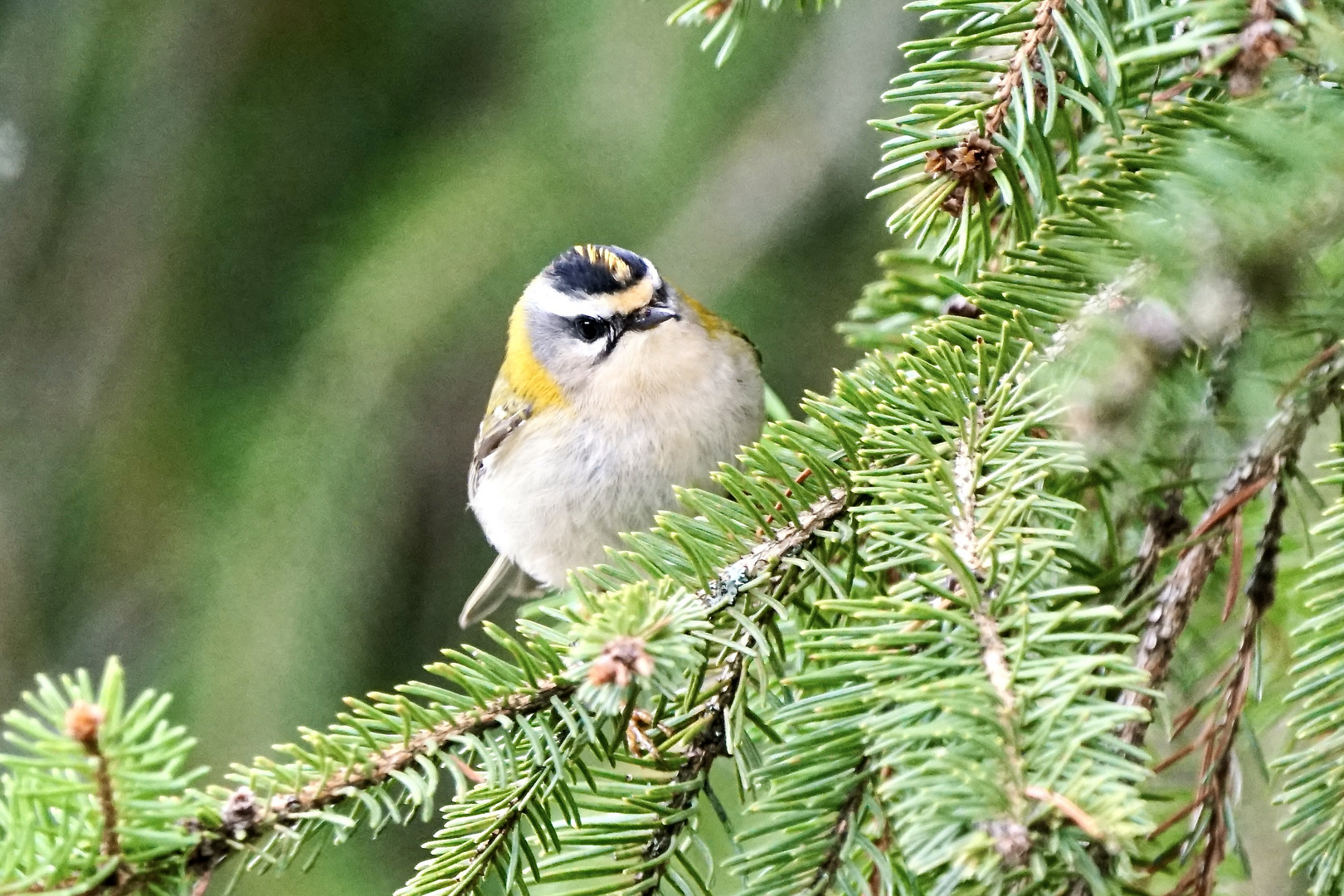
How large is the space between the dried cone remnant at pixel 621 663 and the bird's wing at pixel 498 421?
1685 mm

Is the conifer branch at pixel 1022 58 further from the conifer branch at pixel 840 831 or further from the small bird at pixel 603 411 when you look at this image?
the small bird at pixel 603 411

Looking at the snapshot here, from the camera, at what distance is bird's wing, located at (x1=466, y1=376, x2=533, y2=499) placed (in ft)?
8.32

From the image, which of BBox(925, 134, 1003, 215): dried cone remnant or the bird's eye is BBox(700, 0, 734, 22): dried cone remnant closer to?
BBox(925, 134, 1003, 215): dried cone remnant

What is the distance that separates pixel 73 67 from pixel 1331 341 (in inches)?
91.6

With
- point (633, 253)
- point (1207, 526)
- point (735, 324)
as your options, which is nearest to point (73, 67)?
point (633, 253)

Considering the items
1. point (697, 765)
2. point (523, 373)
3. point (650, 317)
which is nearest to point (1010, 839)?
point (697, 765)

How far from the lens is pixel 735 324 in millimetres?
2699

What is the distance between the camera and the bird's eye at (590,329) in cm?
243

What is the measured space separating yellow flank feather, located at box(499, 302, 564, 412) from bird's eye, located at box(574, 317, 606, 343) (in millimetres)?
115

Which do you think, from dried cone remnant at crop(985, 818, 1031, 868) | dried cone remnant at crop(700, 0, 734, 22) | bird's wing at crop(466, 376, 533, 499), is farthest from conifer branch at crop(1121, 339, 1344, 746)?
bird's wing at crop(466, 376, 533, 499)

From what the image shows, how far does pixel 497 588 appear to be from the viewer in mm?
2867

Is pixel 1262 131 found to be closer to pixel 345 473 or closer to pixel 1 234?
pixel 345 473

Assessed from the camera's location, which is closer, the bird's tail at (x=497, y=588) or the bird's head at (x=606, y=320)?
the bird's head at (x=606, y=320)

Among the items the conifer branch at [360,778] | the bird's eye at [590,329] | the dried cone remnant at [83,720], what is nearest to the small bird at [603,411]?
the bird's eye at [590,329]
